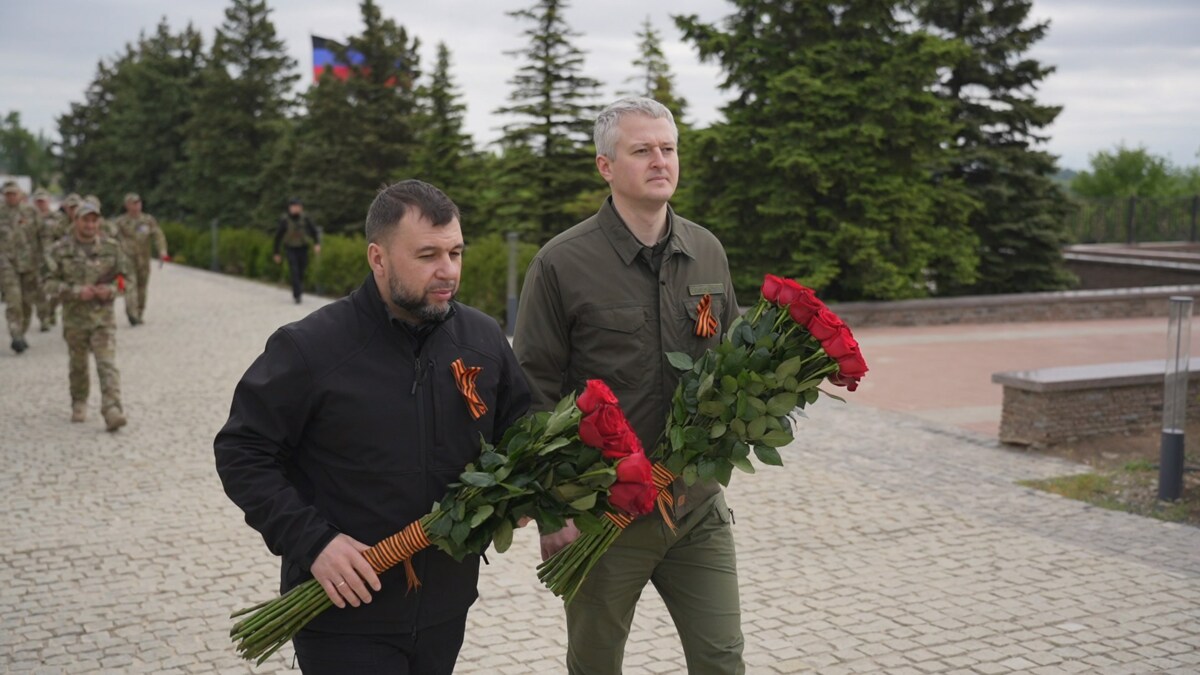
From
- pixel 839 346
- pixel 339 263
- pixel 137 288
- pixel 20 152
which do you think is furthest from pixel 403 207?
pixel 20 152

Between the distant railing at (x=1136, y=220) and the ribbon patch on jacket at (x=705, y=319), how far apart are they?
36039mm

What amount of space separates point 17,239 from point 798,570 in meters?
14.0

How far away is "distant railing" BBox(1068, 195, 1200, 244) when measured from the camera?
120 ft

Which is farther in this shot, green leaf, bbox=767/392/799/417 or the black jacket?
green leaf, bbox=767/392/799/417

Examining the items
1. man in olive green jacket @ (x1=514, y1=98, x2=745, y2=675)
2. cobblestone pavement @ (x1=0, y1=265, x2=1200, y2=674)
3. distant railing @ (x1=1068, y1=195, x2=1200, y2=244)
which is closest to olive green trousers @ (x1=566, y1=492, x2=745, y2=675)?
man in olive green jacket @ (x1=514, y1=98, x2=745, y2=675)

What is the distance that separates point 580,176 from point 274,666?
2147 cm

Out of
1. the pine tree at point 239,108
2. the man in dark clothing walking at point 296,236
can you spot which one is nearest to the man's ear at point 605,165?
the man in dark clothing walking at point 296,236

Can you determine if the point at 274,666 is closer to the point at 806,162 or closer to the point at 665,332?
the point at 665,332

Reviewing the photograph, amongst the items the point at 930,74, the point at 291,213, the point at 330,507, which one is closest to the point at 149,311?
the point at 291,213

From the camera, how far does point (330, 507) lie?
9.37ft

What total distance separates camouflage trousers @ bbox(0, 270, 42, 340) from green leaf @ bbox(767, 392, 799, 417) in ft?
50.8

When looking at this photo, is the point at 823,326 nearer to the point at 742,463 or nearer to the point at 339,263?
the point at 742,463

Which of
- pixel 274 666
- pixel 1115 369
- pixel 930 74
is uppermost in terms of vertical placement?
pixel 930 74

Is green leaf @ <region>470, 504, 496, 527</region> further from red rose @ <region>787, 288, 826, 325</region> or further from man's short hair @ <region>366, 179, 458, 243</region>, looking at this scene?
red rose @ <region>787, 288, 826, 325</region>
